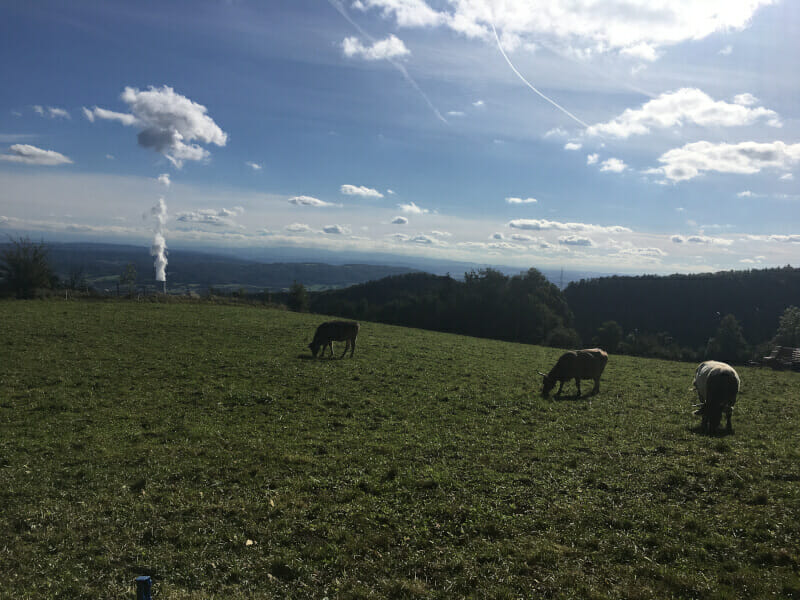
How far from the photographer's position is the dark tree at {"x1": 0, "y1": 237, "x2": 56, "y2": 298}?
139 feet

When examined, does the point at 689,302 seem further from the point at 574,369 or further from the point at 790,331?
the point at 574,369

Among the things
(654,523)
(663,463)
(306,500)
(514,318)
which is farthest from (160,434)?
(514,318)

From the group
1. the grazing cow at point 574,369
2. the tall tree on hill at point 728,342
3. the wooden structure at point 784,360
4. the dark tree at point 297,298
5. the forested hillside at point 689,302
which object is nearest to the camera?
the grazing cow at point 574,369

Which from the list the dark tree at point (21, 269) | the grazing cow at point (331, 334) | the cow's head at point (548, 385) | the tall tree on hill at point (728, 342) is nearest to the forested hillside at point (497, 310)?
the dark tree at point (21, 269)

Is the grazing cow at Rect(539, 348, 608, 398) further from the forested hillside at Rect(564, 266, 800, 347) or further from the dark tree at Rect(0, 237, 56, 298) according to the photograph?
the forested hillside at Rect(564, 266, 800, 347)

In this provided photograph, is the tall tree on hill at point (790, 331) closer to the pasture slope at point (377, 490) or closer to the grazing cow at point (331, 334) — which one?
the pasture slope at point (377, 490)

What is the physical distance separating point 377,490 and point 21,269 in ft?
170

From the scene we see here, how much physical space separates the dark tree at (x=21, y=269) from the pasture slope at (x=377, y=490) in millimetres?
31974

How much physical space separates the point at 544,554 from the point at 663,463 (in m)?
5.59

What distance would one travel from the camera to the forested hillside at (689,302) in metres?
134

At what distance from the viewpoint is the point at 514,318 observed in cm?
7169

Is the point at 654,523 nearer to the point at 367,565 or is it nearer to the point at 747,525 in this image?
the point at 747,525

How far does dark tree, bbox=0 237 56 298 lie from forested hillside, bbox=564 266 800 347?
12357 centimetres

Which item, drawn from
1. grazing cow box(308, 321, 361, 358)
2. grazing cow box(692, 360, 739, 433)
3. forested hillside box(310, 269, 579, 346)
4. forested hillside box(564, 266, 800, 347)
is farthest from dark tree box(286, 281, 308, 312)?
forested hillside box(564, 266, 800, 347)
